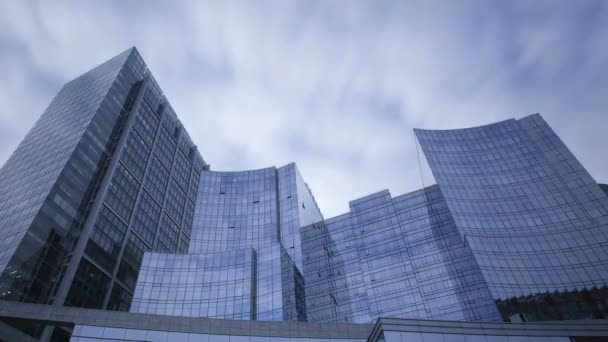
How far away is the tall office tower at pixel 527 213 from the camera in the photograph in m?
72.8

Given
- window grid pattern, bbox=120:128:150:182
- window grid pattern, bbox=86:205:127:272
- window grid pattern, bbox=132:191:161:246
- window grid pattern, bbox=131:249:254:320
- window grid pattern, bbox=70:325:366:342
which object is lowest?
window grid pattern, bbox=70:325:366:342

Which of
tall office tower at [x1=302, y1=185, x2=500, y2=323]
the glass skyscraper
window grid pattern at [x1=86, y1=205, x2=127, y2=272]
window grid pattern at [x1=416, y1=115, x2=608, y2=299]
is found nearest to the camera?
window grid pattern at [x1=416, y1=115, x2=608, y2=299]

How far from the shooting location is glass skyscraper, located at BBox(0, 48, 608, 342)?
254ft

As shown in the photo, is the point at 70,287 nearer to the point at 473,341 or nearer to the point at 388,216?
the point at 388,216

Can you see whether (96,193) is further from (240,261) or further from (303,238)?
(303,238)

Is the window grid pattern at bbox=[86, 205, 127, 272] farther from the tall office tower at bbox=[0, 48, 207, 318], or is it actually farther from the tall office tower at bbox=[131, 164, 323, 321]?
the tall office tower at bbox=[131, 164, 323, 321]

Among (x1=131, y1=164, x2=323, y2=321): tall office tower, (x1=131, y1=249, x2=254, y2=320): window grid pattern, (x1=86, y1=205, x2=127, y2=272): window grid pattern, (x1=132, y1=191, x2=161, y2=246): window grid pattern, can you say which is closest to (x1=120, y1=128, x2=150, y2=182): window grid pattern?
(x1=132, y1=191, x2=161, y2=246): window grid pattern

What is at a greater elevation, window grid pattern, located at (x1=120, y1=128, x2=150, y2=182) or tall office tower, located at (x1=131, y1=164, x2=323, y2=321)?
window grid pattern, located at (x1=120, y1=128, x2=150, y2=182)

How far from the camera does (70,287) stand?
84.2 meters

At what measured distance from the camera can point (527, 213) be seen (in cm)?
8688

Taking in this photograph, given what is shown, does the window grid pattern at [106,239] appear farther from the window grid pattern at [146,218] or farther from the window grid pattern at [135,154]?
the window grid pattern at [135,154]

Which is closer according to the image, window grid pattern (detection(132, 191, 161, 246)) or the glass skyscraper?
the glass skyscraper

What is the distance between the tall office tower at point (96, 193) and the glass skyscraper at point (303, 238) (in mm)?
426

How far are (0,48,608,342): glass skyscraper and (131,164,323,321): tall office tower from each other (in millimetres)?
316
